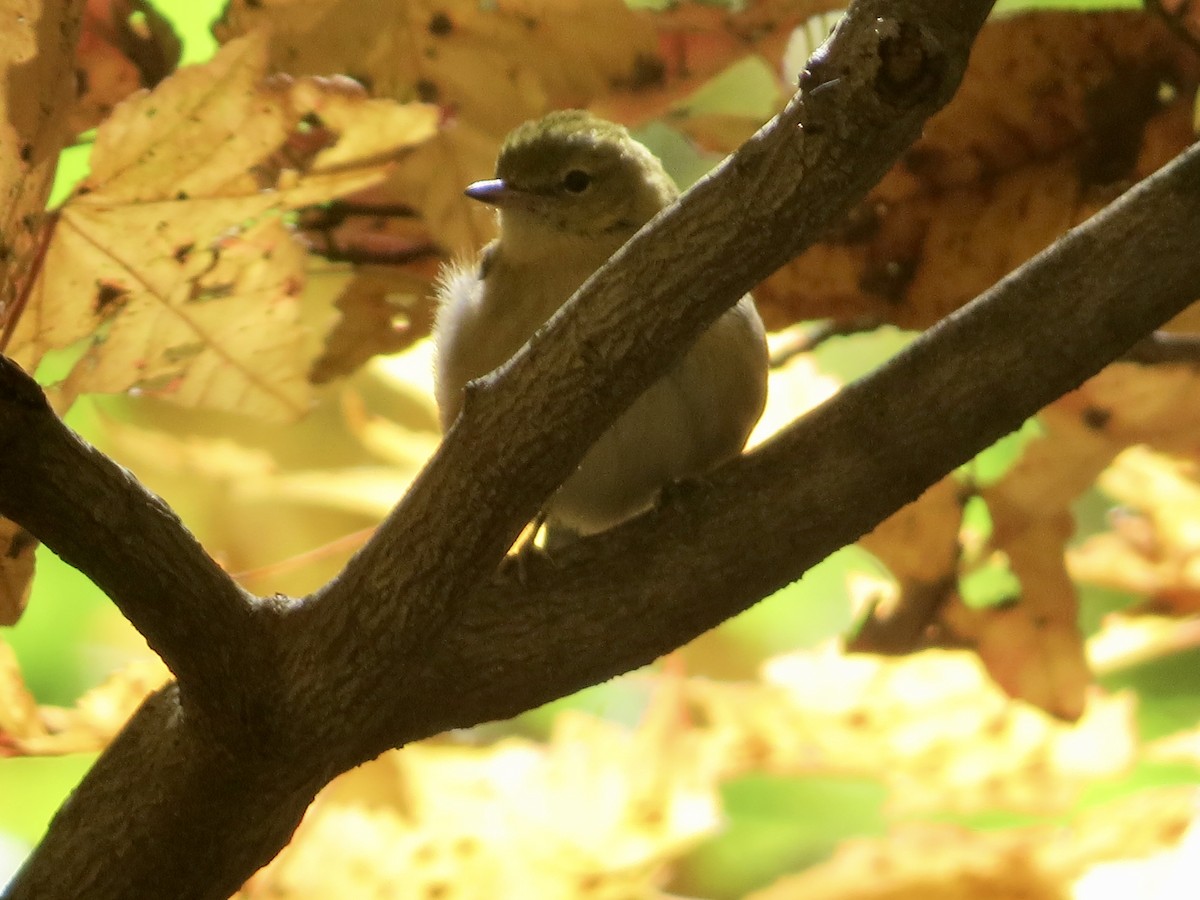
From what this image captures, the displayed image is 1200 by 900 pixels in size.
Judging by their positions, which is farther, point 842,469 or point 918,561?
point 918,561

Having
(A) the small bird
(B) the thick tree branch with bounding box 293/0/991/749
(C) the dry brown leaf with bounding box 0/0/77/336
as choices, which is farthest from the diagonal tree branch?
(C) the dry brown leaf with bounding box 0/0/77/336

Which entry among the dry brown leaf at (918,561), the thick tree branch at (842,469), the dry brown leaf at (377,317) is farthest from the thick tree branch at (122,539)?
the dry brown leaf at (918,561)

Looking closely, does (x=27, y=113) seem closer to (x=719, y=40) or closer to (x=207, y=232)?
(x=207, y=232)

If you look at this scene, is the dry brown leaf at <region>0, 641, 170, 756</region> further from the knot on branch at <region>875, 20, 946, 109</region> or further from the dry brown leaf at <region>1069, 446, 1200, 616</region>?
the dry brown leaf at <region>1069, 446, 1200, 616</region>

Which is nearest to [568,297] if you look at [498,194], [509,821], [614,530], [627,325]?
[498,194]

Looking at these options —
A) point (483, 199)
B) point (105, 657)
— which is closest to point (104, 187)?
point (483, 199)

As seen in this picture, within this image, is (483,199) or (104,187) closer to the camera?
(104,187)

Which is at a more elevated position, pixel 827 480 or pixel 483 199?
pixel 483 199

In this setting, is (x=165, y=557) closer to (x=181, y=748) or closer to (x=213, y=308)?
(x=181, y=748)
